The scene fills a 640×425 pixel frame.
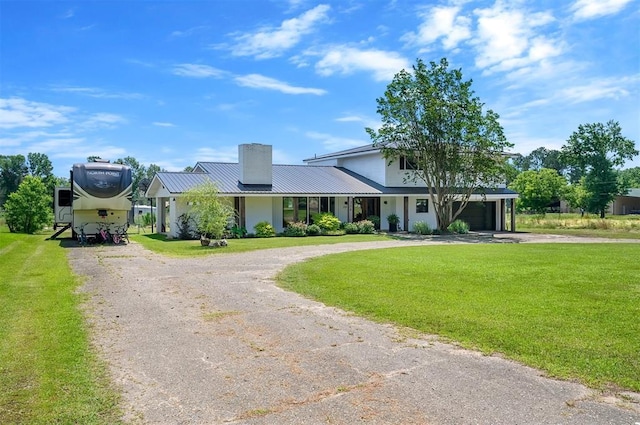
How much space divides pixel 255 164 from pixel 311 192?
363 cm

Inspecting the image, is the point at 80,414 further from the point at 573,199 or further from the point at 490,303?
the point at 573,199

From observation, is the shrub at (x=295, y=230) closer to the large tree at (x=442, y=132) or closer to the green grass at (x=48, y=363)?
the large tree at (x=442, y=132)

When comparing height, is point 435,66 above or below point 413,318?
above

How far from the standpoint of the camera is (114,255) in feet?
54.2

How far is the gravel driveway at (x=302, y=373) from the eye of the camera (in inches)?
160

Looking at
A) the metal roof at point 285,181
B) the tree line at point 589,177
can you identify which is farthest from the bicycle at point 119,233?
the tree line at point 589,177

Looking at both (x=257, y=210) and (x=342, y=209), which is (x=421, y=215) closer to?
(x=342, y=209)

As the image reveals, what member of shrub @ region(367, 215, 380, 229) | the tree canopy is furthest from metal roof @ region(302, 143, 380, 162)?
the tree canopy

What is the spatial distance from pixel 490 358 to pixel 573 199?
2594 inches

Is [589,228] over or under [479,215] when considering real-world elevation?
under

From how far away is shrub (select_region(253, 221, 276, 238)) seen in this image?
25.9m

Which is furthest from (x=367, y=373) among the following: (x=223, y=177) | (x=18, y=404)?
(x=223, y=177)

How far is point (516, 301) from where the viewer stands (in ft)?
27.1

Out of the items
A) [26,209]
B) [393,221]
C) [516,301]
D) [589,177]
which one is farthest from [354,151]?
[589,177]
